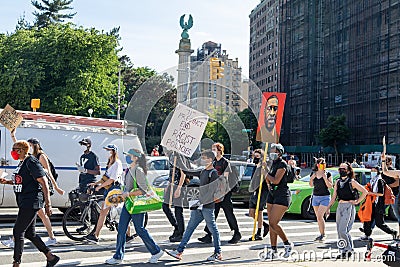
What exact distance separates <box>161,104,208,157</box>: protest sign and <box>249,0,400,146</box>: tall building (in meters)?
47.0

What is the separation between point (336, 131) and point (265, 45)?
190ft

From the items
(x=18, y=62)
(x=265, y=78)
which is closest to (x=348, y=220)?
(x=18, y=62)

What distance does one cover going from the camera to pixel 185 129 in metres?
8.69

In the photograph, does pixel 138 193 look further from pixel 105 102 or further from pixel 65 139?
pixel 105 102

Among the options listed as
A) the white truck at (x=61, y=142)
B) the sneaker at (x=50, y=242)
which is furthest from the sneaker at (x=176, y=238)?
the white truck at (x=61, y=142)

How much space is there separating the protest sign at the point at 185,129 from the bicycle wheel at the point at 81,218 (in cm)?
209

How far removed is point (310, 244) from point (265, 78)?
337 ft

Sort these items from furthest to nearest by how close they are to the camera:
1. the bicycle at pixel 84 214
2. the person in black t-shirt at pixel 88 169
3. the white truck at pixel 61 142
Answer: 1. the white truck at pixel 61 142
2. the person in black t-shirt at pixel 88 169
3. the bicycle at pixel 84 214

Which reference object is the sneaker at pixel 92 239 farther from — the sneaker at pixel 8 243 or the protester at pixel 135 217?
the protester at pixel 135 217

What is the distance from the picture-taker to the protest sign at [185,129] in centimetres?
865

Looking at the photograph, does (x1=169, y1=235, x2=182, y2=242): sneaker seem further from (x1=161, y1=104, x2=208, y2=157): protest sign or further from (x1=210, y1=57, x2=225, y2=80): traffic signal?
(x1=210, y1=57, x2=225, y2=80): traffic signal

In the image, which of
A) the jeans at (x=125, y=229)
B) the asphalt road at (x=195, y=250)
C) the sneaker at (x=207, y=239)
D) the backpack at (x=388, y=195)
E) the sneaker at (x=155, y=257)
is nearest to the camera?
the jeans at (x=125, y=229)

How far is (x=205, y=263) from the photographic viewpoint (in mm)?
7934

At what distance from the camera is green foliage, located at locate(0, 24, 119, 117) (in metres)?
34.9
